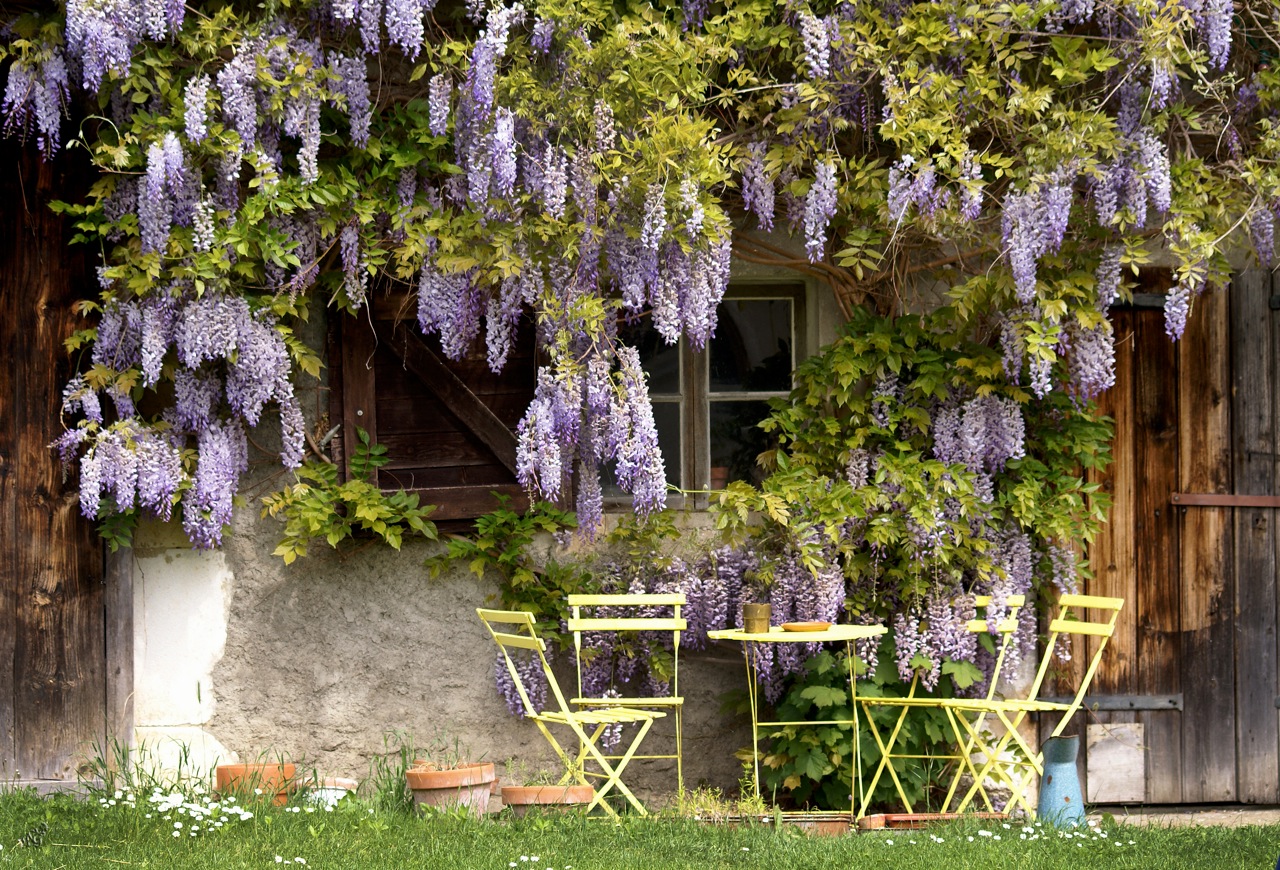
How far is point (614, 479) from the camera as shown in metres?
5.45

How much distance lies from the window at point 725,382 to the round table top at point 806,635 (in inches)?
35.4

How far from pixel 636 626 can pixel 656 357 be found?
1.25 m

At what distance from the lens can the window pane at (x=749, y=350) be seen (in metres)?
5.49

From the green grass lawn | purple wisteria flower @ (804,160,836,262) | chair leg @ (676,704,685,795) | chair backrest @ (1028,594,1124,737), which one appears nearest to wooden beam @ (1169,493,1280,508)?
chair backrest @ (1028,594,1124,737)

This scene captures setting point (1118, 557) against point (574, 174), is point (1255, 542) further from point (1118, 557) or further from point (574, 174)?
point (574, 174)

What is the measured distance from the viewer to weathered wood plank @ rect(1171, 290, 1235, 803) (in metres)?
5.32

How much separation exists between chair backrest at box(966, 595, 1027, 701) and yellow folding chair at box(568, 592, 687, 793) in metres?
1.07

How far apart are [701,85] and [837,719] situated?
227cm

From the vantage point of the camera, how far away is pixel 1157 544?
5379 mm

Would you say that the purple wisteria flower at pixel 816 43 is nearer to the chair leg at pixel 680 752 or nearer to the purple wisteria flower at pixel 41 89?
the chair leg at pixel 680 752

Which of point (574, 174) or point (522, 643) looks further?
point (574, 174)

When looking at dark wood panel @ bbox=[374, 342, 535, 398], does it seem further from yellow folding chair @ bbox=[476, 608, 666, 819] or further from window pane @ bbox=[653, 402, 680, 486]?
yellow folding chair @ bbox=[476, 608, 666, 819]

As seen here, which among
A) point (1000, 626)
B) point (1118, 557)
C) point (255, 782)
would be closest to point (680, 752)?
point (1000, 626)

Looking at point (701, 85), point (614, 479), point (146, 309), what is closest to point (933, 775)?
point (614, 479)
